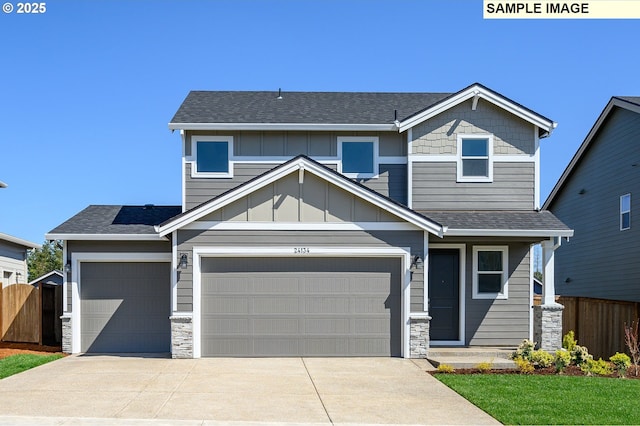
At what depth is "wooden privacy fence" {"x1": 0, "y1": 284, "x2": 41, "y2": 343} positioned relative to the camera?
18.4 meters

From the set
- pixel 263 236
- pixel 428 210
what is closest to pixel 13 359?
pixel 263 236

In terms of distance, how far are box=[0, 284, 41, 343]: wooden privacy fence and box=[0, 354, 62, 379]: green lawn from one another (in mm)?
2535

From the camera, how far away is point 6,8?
14.7 metres

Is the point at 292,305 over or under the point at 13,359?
over

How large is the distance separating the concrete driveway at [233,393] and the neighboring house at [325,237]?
1.10 metres

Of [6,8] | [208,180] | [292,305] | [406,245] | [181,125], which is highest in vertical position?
[6,8]

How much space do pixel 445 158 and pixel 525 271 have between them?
3.50 metres

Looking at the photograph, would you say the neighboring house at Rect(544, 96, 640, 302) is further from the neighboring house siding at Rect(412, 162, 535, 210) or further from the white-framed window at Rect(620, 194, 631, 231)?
the neighboring house siding at Rect(412, 162, 535, 210)

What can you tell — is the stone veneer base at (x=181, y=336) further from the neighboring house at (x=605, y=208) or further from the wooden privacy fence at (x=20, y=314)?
the neighboring house at (x=605, y=208)

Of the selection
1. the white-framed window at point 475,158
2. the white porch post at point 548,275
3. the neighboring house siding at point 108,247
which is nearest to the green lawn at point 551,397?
the white porch post at point 548,275

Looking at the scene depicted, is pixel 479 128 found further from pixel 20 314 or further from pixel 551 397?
pixel 20 314

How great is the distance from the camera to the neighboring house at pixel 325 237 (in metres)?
15.5

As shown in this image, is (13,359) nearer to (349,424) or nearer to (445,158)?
(349,424)

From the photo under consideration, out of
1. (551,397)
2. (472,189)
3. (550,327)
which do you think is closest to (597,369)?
(550,327)
